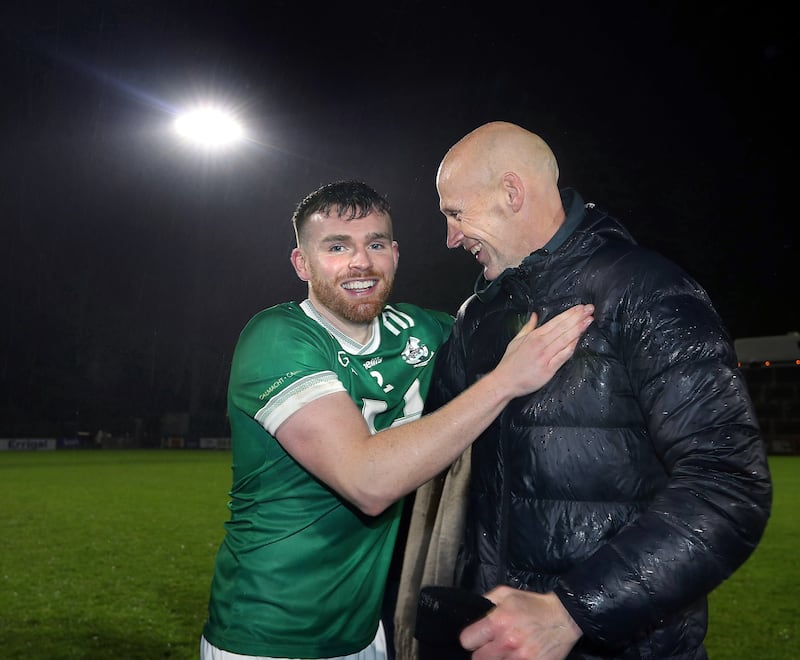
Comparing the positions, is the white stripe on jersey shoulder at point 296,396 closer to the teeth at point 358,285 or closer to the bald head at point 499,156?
the teeth at point 358,285

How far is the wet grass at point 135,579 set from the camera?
6781 mm

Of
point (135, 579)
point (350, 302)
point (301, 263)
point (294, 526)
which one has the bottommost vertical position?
point (135, 579)

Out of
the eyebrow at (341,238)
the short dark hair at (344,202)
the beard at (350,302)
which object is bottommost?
the beard at (350,302)

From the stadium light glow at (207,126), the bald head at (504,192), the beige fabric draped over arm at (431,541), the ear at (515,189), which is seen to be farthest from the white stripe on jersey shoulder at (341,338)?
the stadium light glow at (207,126)

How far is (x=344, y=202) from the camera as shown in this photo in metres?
3.21

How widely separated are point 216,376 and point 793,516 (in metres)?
36.1

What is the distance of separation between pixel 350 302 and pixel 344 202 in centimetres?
38

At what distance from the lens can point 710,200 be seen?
106ft

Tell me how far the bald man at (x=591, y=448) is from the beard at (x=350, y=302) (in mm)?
575

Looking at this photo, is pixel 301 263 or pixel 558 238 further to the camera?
pixel 301 263

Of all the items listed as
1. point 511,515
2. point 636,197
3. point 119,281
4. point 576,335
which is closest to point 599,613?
point 511,515

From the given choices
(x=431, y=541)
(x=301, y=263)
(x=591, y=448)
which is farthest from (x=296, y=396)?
(x=591, y=448)

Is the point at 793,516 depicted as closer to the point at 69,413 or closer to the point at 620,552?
the point at 620,552

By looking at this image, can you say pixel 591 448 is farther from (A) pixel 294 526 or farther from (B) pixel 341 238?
(B) pixel 341 238
